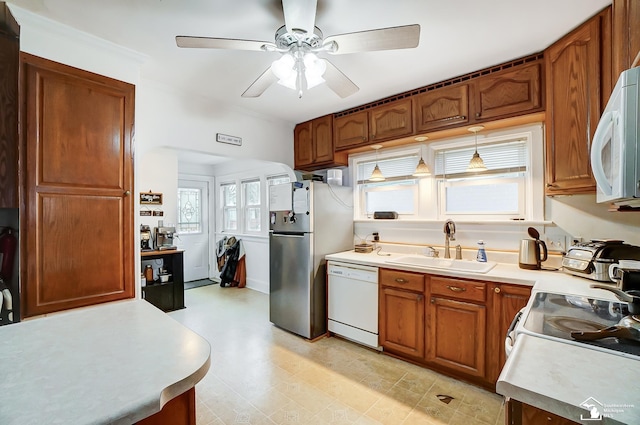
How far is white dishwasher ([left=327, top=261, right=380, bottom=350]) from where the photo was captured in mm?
2734

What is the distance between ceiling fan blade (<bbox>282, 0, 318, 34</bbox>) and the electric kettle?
7.33 feet

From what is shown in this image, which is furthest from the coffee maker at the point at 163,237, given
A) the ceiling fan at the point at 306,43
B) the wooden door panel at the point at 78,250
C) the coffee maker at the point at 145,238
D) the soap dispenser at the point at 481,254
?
the soap dispenser at the point at 481,254

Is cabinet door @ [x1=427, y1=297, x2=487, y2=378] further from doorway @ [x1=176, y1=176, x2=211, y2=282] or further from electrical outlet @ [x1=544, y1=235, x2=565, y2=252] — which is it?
doorway @ [x1=176, y1=176, x2=211, y2=282]

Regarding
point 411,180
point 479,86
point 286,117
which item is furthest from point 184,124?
point 479,86

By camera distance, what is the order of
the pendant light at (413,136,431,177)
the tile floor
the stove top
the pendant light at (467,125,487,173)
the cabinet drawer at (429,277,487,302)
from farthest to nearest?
the pendant light at (413,136,431,177) < the pendant light at (467,125,487,173) < the cabinet drawer at (429,277,487,302) < the tile floor < the stove top

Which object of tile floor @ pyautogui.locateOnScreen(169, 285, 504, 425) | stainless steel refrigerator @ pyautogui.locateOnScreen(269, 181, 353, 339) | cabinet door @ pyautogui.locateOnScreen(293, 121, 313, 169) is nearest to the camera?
tile floor @ pyautogui.locateOnScreen(169, 285, 504, 425)

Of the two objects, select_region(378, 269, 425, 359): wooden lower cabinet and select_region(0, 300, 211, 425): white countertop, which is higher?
select_region(0, 300, 211, 425): white countertop

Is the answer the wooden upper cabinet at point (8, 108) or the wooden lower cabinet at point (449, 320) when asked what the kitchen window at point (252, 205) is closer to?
the wooden lower cabinet at point (449, 320)

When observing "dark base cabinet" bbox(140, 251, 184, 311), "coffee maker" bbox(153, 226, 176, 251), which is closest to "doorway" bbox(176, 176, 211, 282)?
"coffee maker" bbox(153, 226, 176, 251)

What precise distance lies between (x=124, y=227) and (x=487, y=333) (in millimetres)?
2724

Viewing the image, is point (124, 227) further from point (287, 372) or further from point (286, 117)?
point (286, 117)

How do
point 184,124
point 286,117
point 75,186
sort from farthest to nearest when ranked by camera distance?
point 286,117
point 184,124
point 75,186

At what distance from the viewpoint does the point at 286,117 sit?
141 inches

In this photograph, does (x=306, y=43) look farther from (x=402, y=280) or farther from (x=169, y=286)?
(x=169, y=286)
